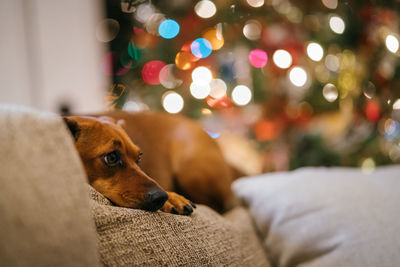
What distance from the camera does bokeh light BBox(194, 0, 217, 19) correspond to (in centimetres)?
136

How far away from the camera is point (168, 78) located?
168 cm

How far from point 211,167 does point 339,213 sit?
400 millimetres

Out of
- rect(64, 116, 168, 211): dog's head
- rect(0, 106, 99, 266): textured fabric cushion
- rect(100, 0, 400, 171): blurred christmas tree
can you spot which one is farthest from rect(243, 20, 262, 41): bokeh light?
rect(0, 106, 99, 266): textured fabric cushion

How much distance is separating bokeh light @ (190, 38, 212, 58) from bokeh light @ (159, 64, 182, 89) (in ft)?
0.57

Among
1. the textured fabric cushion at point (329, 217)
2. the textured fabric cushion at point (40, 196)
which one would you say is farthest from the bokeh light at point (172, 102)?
the textured fabric cushion at point (40, 196)

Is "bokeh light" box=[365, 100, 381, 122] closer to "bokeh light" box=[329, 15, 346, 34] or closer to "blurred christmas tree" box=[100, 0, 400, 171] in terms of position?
"blurred christmas tree" box=[100, 0, 400, 171]

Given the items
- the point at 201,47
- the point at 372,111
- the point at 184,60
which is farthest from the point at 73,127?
the point at 372,111

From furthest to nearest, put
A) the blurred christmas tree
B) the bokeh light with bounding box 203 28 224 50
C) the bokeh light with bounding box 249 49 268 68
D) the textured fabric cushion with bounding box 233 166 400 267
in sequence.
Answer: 1. the bokeh light with bounding box 249 49 268 68
2. the blurred christmas tree
3. the bokeh light with bounding box 203 28 224 50
4. the textured fabric cushion with bounding box 233 166 400 267

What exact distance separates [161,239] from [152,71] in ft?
4.45

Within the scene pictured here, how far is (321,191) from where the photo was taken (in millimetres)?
872

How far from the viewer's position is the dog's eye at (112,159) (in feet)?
2.08

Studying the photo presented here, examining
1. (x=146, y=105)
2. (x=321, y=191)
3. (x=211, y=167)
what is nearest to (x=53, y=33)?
(x=146, y=105)

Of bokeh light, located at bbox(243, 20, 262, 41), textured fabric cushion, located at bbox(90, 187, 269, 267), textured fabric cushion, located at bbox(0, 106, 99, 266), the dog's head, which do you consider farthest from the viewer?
bokeh light, located at bbox(243, 20, 262, 41)

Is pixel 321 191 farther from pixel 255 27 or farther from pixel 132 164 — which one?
pixel 255 27
